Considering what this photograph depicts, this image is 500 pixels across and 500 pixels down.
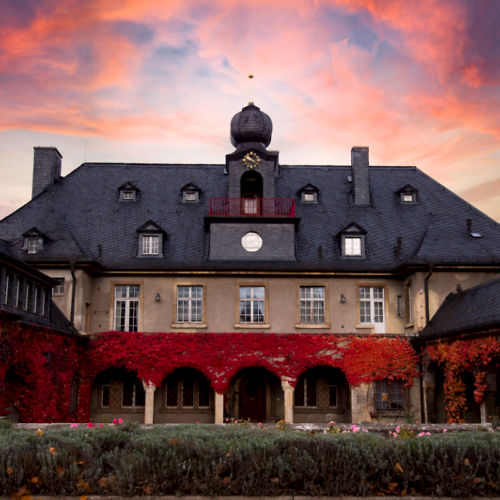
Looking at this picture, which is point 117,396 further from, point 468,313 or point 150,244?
point 468,313

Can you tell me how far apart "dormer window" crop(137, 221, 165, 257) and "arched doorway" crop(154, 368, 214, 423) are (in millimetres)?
4788

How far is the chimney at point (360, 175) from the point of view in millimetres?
29781

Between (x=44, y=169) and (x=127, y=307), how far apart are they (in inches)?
337

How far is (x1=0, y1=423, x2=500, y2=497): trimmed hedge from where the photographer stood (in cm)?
902

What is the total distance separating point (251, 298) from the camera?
2608cm

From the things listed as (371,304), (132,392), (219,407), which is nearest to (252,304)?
(219,407)

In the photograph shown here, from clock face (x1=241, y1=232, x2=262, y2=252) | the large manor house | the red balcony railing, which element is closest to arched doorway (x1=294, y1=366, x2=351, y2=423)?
the large manor house

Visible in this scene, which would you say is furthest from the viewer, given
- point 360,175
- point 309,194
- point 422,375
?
point 360,175

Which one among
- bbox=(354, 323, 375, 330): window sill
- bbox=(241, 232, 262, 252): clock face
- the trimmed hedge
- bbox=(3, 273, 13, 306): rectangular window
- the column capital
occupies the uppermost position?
bbox=(241, 232, 262, 252): clock face

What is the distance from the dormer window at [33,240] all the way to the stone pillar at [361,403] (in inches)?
516

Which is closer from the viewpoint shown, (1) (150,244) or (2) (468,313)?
(2) (468,313)

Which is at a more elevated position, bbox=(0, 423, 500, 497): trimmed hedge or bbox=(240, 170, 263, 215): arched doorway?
bbox=(240, 170, 263, 215): arched doorway

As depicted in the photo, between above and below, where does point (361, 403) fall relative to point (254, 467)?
above

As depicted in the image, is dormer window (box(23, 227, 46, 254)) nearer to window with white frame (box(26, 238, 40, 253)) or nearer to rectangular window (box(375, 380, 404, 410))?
window with white frame (box(26, 238, 40, 253))
